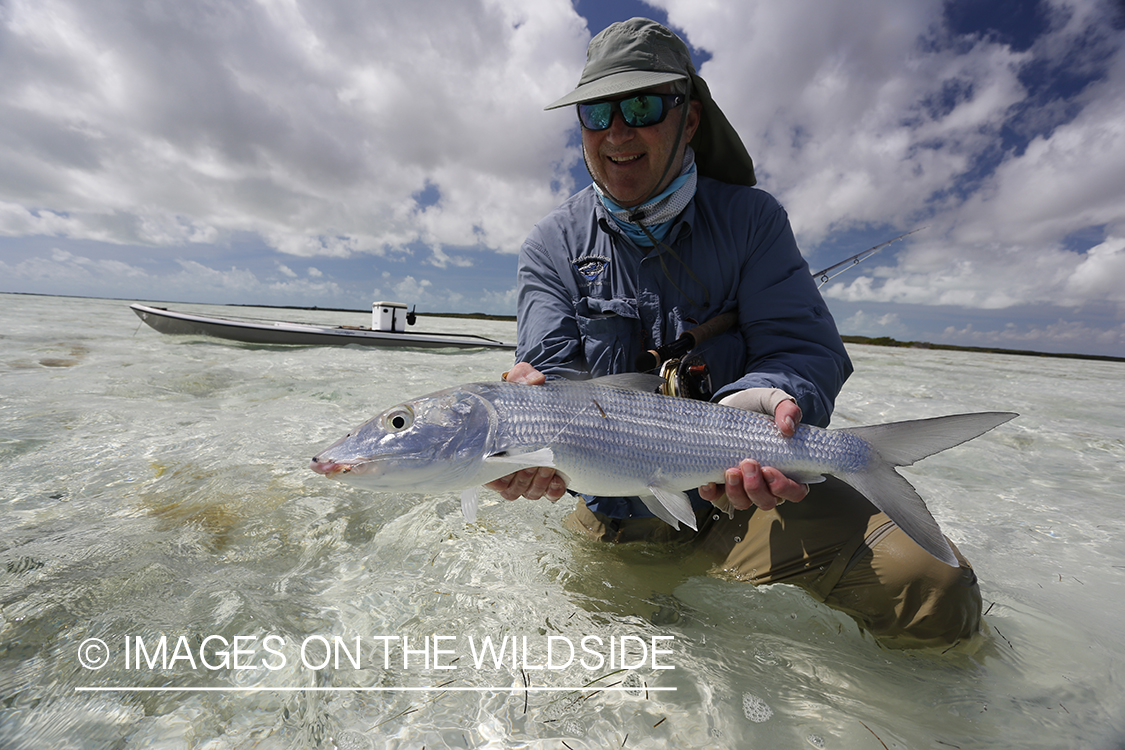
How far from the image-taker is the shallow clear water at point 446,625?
2057 millimetres

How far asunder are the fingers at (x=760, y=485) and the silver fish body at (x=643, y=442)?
0.04 m

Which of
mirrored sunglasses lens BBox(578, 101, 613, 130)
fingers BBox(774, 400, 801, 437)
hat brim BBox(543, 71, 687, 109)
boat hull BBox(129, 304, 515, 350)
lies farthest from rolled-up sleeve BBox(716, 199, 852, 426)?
boat hull BBox(129, 304, 515, 350)

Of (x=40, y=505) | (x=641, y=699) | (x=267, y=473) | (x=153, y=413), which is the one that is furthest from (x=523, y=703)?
(x=153, y=413)

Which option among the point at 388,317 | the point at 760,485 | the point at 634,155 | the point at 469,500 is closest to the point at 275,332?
the point at 388,317

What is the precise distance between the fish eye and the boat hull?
14970mm

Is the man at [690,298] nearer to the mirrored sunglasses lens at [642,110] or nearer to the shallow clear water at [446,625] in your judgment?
the mirrored sunglasses lens at [642,110]

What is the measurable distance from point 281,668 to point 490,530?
171 cm

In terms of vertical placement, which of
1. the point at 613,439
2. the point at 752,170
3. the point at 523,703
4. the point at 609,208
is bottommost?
the point at 523,703

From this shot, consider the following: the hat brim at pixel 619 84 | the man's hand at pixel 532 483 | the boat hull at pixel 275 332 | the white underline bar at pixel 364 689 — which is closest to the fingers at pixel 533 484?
the man's hand at pixel 532 483

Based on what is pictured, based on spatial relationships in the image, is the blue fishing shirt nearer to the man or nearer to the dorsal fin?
the man

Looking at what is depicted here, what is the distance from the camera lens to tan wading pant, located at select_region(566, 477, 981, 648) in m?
2.48

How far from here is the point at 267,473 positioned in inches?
181

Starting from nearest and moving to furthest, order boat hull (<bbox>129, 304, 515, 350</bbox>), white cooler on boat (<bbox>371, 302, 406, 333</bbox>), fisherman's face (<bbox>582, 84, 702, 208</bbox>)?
fisherman's face (<bbox>582, 84, 702, 208</bbox>)
boat hull (<bbox>129, 304, 515, 350</bbox>)
white cooler on boat (<bbox>371, 302, 406, 333</bbox>)

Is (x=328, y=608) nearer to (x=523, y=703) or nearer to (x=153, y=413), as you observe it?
(x=523, y=703)
